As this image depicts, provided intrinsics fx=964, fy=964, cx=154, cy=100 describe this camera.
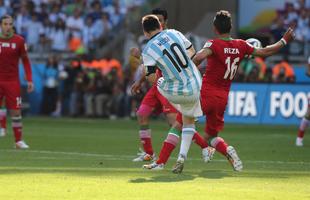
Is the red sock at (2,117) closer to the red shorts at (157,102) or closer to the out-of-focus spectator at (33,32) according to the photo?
the red shorts at (157,102)

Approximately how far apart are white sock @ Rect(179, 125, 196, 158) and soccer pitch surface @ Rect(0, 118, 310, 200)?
35 centimetres

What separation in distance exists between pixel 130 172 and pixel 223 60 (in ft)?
7.28

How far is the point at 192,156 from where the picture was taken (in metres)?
17.6

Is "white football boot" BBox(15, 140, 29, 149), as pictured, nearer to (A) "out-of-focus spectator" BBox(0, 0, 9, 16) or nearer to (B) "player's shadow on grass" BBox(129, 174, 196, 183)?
(B) "player's shadow on grass" BBox(129, 174, 196, 183)

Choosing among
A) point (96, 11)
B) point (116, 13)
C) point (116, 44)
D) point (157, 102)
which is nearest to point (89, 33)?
point (96, 11)

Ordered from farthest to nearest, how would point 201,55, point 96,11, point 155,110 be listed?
point 96,11
point 155,110
point 201,55

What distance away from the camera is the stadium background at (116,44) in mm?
32469

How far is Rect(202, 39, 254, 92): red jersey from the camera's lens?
47.3 ft

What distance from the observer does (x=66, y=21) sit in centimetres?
3616

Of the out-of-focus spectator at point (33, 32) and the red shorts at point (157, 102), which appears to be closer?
the red shorts at point (157, 102)

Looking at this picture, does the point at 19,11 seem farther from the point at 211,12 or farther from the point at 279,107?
the point at 279,107

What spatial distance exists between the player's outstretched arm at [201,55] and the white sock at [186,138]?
0.94 meters

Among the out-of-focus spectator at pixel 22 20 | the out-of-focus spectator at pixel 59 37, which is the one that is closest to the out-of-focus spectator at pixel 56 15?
the out-of-focus spectator at pixel 59 37

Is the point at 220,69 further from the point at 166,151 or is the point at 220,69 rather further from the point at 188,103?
the point at 166,151
